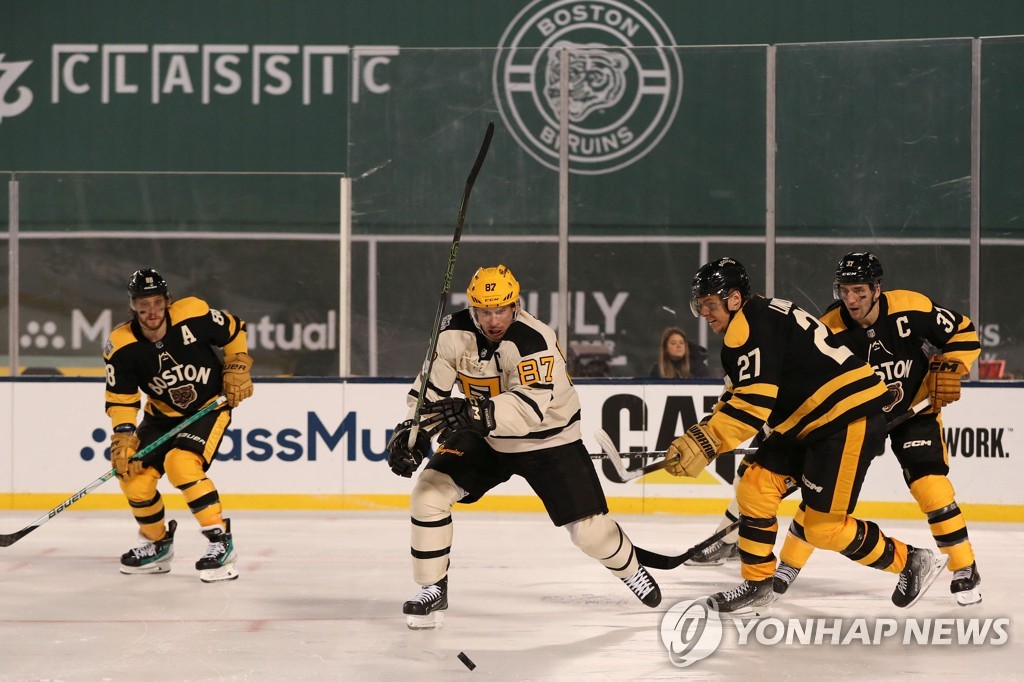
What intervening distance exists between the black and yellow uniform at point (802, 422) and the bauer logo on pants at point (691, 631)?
22cm

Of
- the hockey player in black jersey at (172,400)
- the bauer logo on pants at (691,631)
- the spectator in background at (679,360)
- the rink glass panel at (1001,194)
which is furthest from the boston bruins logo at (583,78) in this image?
the bauer logo on pants at (691,631)

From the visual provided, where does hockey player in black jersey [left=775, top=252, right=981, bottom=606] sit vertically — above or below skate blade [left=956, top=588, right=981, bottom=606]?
above

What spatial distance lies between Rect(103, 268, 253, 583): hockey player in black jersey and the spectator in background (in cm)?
242

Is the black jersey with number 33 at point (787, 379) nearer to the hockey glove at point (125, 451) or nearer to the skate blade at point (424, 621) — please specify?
the skate blade at point (424, 621)

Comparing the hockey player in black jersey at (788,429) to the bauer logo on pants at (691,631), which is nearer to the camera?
the bauer logo on pants at (691,631)

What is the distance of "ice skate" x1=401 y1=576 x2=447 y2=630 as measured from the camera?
362 centimetres

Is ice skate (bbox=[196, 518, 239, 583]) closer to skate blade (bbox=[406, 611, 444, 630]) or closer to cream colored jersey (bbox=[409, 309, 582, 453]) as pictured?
skate blade (bbox=[406, 611, 444, 630])

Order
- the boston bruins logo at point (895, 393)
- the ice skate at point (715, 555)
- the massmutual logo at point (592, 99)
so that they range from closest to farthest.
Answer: the boston bruins logo at point (895, 393) < the ice skate at point (715, 555) < the massmutual logo at point (592, 99)

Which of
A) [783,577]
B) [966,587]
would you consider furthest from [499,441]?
[966,587]

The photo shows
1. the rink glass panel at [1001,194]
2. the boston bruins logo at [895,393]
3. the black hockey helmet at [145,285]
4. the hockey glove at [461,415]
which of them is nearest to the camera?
the hockey glove at [461,415]

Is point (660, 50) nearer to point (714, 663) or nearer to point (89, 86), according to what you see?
point (714, 663)

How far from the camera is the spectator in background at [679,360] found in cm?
A: 623

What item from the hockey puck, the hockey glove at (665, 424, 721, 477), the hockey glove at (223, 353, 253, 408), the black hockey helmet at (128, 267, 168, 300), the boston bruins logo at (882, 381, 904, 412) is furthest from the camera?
the hockey glove at (223, 353, 253, 408)

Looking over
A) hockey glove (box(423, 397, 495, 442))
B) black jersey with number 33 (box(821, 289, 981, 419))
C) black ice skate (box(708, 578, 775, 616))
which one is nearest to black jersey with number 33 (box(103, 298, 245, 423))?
hockey glove (box(423, 397, 495, 442))
